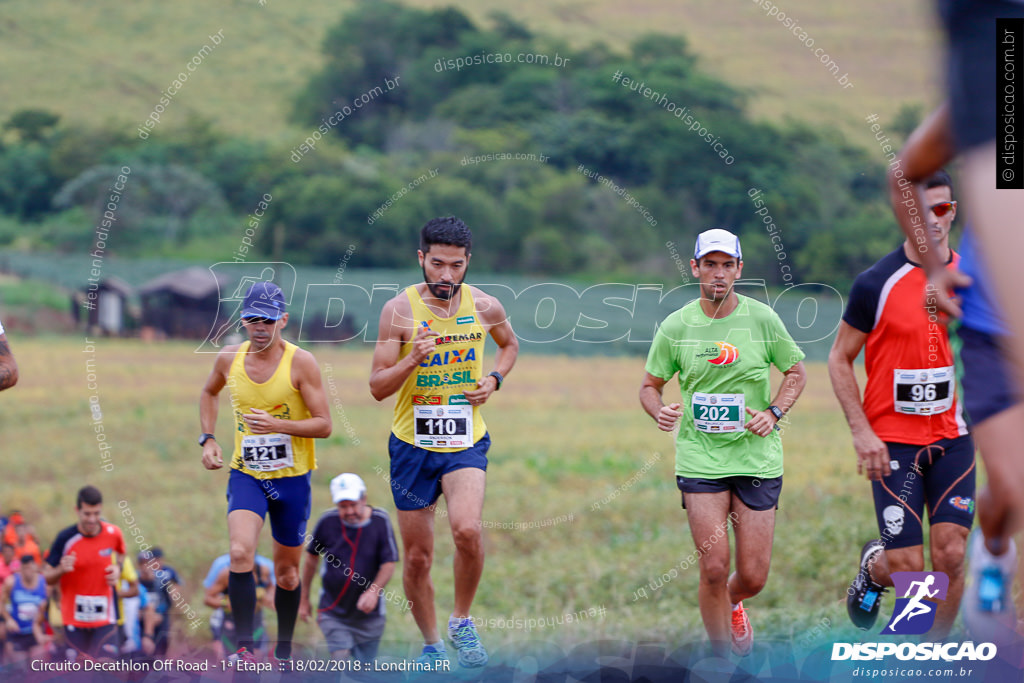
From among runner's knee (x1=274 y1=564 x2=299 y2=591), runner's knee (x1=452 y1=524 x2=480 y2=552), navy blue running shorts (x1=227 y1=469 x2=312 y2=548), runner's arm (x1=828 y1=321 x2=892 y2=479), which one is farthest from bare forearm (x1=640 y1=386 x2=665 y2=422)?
runner's knee (x1=274 y1=564 x2=299 y2=591)

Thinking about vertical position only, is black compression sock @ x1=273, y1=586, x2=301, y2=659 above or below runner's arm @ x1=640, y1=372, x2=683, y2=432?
below

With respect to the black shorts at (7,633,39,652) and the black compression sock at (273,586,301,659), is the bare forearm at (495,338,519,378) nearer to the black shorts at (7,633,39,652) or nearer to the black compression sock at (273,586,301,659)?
the black compression sock at (273,586,301,659)

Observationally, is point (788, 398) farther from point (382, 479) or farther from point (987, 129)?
point (382, 479)

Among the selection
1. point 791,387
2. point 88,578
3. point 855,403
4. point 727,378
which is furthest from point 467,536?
point 88,578

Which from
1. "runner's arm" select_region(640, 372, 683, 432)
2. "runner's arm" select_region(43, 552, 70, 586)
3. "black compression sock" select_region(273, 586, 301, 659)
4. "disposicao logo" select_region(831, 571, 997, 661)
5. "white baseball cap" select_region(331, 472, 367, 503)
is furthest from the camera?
"runner's arm" select_region(43, 552, 70, 586)

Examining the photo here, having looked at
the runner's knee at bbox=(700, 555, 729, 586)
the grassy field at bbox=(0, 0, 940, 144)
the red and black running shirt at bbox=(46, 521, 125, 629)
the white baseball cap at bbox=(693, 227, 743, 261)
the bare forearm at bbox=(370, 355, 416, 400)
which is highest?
the grassy field at bbox=(0, 0, 940, 144)

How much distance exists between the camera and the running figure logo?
5.30 meters

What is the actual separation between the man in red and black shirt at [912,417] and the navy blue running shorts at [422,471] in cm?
204

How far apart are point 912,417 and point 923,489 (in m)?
0.39

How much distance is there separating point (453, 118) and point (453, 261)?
1001 inches

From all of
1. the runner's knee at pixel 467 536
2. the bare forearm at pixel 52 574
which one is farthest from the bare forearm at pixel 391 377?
the bare forearm at pixel 52 574

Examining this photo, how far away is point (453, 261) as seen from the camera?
18.7 feet

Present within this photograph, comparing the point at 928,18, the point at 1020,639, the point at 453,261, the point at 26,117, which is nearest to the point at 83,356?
the point at 26,117

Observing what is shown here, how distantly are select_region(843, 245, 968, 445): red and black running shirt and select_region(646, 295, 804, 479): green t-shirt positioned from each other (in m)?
0.44
